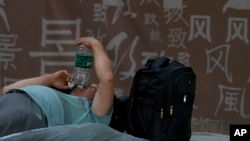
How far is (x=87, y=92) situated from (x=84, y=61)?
0.57 ft

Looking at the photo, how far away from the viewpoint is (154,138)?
3029 mm

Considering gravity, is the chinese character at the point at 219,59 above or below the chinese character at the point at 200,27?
below

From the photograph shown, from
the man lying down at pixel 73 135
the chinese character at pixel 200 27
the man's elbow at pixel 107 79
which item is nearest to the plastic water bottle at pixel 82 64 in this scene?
the man's elbow at pixel 107 79

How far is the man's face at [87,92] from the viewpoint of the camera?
11.0 ft

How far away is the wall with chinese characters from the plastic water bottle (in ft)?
2.57

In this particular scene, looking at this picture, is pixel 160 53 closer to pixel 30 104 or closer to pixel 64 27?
pixel 64 27


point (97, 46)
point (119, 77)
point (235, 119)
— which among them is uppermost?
point (97, 46)

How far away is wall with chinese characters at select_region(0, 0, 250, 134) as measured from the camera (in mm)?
4141

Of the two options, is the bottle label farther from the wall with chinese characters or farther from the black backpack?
the wall with chinese characters

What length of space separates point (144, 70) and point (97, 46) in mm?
303

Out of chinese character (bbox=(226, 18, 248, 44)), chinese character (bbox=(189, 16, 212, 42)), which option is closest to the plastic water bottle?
chinese character (bbox=(189, 16, 212, 42))

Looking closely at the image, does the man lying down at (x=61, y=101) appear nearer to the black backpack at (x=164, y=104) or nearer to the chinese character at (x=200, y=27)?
the black backpack at (x=164, y=104)

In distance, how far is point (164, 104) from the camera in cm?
304

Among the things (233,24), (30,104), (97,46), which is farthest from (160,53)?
(30,104)
